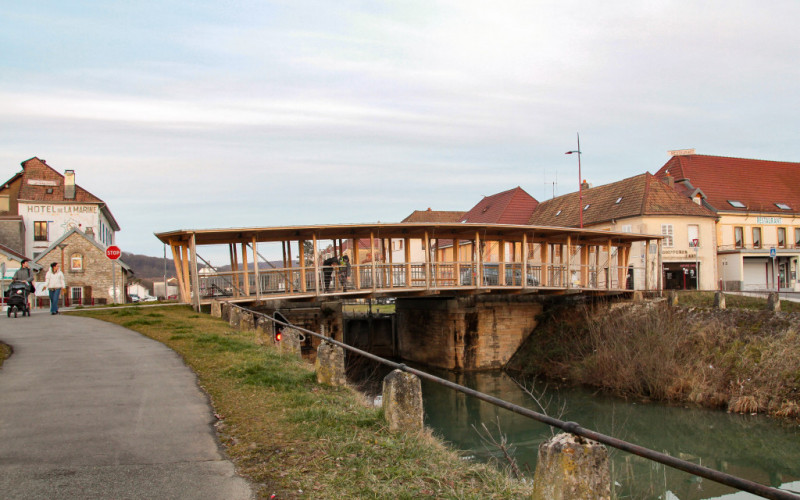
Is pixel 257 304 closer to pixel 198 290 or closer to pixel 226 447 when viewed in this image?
pixel 198 290

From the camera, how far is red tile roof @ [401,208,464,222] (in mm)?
73312

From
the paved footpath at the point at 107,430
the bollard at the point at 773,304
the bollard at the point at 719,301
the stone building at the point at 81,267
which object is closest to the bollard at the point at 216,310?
the paved footpath at the point at 107,430

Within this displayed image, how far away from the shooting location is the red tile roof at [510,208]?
53750 mm

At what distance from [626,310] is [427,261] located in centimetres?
983

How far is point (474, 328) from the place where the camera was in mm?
29875

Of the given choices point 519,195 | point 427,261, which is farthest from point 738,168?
point 427,261

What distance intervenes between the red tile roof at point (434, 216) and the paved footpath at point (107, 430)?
62734 mm

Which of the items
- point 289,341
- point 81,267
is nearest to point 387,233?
point 289,341

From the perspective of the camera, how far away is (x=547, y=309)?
3173 centimetres

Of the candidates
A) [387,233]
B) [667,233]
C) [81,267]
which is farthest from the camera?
[81,267]

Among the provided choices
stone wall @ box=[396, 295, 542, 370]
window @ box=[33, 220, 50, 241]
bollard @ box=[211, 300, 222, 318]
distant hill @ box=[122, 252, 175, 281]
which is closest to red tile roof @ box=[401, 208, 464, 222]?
window @ box=[33, 220, 50, 241]

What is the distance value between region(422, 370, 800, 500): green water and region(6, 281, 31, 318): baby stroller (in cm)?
1259

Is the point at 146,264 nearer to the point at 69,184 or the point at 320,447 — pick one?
the point at 69,184

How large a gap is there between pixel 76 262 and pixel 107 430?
40.4 metres
